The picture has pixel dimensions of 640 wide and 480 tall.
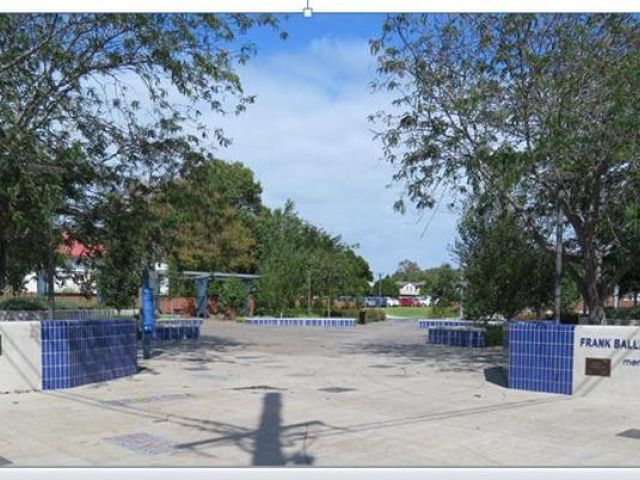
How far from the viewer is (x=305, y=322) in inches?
1512

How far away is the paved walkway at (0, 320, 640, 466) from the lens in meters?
7.28

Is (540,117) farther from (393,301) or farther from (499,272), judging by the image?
(393,301)

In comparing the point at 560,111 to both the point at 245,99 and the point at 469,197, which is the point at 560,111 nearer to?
the point at 469,197

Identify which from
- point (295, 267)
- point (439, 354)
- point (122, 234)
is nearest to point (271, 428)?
point (122, 234)

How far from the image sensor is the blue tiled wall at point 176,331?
23891 millimetres

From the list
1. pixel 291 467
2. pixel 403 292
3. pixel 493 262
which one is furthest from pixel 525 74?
pixel 403 292

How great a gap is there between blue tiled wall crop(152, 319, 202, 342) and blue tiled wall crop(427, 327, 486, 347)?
763cm

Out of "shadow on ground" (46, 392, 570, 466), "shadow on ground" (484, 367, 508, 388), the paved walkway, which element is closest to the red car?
"shadow on ground" (484, 367, 508, 388)

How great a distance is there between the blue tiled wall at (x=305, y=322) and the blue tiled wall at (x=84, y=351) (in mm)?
24185

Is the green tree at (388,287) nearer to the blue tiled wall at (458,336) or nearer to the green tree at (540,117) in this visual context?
the blue tiled wall at (458,336)

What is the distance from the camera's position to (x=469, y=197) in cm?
1549

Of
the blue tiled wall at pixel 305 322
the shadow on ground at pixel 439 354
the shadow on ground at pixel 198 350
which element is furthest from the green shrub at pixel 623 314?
the blue tiled wall at pixel 305 322

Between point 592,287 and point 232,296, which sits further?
point 232,296

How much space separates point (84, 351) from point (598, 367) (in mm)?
7849
